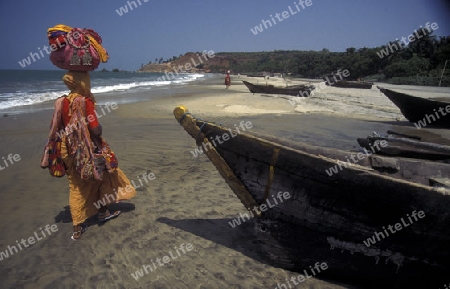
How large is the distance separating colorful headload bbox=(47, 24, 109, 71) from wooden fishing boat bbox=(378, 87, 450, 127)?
10220 millimetres

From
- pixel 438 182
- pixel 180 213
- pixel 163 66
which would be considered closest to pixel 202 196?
pixel 180 213

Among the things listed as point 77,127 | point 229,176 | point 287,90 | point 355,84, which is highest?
point 77,127

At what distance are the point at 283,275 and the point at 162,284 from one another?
1.12 m

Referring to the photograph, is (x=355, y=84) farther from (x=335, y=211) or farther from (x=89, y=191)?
(x=89, y=191)

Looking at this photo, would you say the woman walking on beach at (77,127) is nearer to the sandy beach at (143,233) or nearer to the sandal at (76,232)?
the sandal at (76,232)

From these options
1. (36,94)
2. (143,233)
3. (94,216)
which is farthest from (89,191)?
(36,94)

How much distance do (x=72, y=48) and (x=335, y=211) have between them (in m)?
2.86

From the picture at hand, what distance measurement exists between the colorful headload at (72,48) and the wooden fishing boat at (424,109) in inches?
402

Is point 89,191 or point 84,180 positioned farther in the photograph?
point 89,191

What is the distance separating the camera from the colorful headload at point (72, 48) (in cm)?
260

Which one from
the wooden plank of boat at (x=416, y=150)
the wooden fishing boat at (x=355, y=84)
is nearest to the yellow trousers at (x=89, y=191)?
the wooden plank of boat at (x=416, y=150)

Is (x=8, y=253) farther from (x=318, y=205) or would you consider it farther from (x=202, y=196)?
(x=318, y=205)

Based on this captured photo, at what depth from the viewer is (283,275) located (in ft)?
8.27

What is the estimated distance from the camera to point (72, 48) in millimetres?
2629
